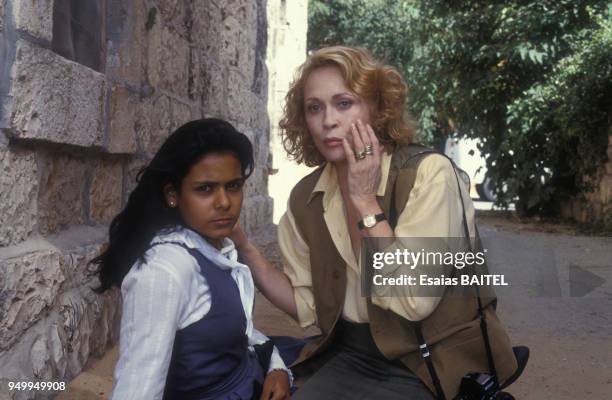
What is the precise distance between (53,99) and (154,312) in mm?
1146

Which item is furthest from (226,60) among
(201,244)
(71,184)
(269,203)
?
(201,244)

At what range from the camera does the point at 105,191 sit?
3348 millimetres

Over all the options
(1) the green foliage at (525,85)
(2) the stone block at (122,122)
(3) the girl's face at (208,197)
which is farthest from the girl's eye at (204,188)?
(1) the green foliage at (525,85)

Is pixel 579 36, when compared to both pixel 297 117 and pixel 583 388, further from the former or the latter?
pixel 297 117

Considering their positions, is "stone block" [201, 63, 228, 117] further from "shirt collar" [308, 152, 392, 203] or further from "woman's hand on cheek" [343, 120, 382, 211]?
"woman's hand on cheek" [343, 120, 382, 211]

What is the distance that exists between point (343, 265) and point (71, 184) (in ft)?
4.25

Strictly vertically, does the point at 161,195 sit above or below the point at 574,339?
above

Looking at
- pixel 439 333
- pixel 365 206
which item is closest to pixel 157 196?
pixel 365 206

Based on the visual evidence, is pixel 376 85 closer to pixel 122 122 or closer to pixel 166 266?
pixel 166 266

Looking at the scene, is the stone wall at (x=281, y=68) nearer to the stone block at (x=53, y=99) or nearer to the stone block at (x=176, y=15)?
the stone block at (x=176, y=15)

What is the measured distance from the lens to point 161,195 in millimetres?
2023

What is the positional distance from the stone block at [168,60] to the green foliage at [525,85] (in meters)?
6.08

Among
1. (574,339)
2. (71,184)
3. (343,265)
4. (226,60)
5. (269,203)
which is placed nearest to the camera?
(343,265)

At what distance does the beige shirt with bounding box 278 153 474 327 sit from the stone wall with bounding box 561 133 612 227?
7718 millimetres
